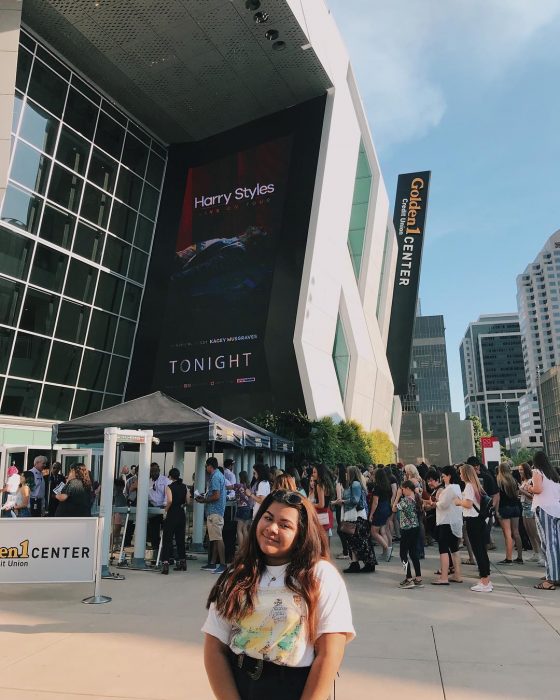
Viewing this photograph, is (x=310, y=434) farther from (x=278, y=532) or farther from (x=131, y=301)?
(x=278, y=532)

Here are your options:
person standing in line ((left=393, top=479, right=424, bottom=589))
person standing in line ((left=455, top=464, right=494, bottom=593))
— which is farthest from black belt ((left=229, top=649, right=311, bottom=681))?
person standing in line ((left=393, top=479, right=424, bottom=589))

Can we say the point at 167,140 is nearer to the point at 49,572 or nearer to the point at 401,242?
the point at 401,242

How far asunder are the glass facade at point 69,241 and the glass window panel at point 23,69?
0.13 ft

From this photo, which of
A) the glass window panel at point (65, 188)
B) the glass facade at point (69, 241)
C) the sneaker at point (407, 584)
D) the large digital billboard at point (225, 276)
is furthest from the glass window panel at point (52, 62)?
the sneaker at point (407, 584)

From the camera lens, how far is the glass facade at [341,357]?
2769 centimetres

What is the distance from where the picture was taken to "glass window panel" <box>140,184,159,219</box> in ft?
92.0

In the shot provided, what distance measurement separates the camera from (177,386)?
24.9 meters

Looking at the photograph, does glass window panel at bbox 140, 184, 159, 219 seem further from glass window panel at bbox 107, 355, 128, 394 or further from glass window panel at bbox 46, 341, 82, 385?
glass window panel at bbox 46, 341, 82, 385

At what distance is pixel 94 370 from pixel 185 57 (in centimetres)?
1442

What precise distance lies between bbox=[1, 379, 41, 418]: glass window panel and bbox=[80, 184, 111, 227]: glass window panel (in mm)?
8067

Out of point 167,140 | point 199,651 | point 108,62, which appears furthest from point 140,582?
point 167,140

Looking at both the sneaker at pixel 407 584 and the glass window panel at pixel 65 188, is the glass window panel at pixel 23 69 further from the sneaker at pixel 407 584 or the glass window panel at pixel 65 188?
the sneaker at pixel 407 584

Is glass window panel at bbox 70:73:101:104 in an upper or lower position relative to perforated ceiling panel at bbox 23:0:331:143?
lower

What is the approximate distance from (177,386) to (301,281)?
24.2ft
